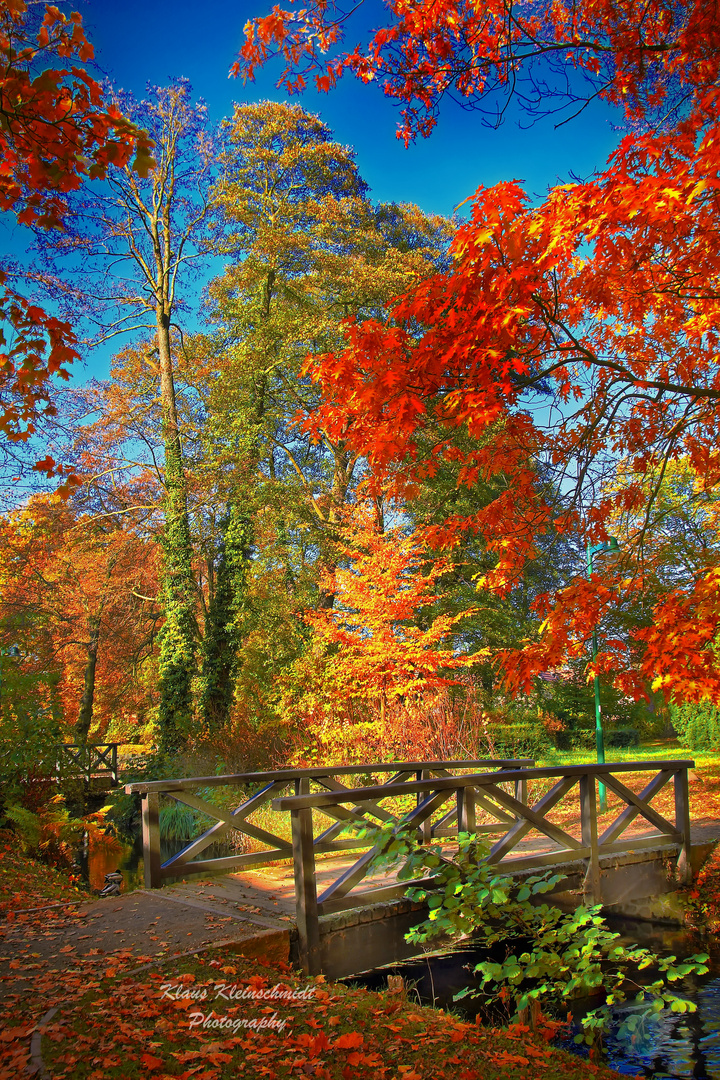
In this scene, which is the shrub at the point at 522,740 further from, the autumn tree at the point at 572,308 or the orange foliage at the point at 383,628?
the autumn tree at the point at 572,308

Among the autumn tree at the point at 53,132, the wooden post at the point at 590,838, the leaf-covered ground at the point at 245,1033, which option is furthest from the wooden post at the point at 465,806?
the autumn tree at the point at 53,132

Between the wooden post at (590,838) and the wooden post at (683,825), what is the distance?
4.67ft

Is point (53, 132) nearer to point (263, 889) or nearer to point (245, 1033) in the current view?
point (245, 1033)

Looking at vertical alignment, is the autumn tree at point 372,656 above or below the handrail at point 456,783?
above

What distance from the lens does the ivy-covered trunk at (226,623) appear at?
704 inches

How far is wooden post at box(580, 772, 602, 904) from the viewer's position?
681 centimetres

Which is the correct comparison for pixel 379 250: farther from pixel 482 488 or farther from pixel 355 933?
pixel 355 933

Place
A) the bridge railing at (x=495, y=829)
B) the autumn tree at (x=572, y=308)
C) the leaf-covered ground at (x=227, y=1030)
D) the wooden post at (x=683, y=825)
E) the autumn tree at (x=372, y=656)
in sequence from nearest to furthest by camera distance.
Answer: the leaf-covered ground at (x=227, y=1030), the autumn tree at (x=572, y=308), the bridge railing at (x=495, y=829), the wooden post at (x=683, y=825), the autumn tree at (x=372, y=656)

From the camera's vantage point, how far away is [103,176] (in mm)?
3684

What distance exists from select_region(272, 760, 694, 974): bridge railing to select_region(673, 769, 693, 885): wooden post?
0.03ft

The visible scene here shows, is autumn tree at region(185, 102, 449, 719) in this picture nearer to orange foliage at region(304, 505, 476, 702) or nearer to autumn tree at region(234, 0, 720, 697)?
orange foliage at region(304, 505, 476, 702)

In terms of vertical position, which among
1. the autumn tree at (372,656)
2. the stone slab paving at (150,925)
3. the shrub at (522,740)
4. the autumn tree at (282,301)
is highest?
the autumn tree at (282,301)

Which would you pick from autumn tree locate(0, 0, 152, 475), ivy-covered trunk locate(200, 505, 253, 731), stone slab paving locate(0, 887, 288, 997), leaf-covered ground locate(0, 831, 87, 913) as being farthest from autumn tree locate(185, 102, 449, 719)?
autumn tree locate(0, 0, 152, 475)

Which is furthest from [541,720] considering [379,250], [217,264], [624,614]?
[217,264]
